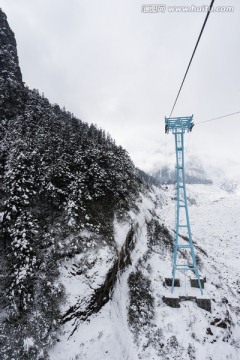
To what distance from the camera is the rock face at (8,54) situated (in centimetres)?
5006

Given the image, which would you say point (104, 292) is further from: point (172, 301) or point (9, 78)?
point (9, 78)

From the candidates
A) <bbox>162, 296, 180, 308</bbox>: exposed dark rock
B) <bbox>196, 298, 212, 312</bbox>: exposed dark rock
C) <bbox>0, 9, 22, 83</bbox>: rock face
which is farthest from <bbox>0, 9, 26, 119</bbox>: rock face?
<bbox>196, 298, 212, 312</bbox>: exposed dark rock

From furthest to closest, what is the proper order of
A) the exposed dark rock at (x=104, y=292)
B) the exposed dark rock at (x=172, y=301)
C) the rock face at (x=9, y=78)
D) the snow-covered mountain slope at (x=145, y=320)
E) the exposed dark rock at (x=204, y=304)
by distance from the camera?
the rock face at (x=9, y=78)
the exposed dark rock at (x=172, y=301)
the exposed dark rock at (x=204, y=304)
the exposed dark rock at (x=104, y=292)
the snow-covered mountain slope at (x=145, y=320)

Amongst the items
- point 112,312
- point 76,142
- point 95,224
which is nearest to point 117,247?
point 95,224

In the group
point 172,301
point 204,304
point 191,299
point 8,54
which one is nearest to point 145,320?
point 172,301

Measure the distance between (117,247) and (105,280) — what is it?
11.6 feet

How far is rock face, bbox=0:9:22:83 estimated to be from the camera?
50.1 metres

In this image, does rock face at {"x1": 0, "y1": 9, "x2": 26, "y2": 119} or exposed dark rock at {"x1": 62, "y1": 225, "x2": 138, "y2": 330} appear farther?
rock face at {"x1": 0, "y1": 9, "x2": 26, "y2": 119}

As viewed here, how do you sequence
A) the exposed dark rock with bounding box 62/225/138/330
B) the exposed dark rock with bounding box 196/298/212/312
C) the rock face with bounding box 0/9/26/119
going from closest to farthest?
1. the exposed dark rock with bounding box 62/225/138/330
2. the exposed dark rock with bounding box 196/298/212/312
3. the rock face with bounding box 0/9/26/119

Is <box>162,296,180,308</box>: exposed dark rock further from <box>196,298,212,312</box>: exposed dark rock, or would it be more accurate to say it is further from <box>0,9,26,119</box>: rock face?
<box>0,9,26,119</box>: rock face

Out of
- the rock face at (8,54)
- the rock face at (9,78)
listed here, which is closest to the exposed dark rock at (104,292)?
the rock face at (9,78)

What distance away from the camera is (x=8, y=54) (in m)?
54.1

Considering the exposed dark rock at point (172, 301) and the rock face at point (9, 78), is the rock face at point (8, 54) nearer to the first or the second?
the rock face at point (9, 78)

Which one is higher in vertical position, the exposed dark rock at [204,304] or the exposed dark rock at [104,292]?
the exposed dark rock at [104,292]
